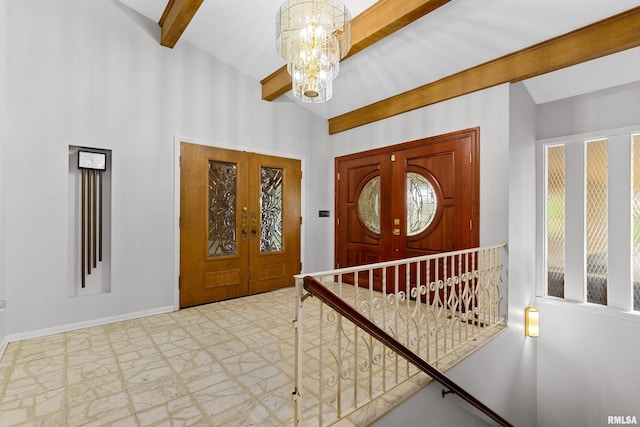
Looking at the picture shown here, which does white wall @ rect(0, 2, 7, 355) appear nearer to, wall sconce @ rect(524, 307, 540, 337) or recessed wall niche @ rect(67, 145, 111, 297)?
recessed wall niche @ rect(67, 145, 111, 297)

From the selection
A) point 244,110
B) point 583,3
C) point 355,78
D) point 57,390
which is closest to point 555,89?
point 583,3

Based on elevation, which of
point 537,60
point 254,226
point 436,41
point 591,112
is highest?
point 436,41

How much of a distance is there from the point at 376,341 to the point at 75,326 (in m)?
2.99

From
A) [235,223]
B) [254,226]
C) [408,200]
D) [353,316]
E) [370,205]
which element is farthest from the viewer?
[370,205]

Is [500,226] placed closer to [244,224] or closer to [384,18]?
[384,18]

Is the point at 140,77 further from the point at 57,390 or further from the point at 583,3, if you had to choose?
the point at 583,3

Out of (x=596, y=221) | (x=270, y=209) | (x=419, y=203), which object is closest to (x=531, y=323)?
(x=596, y=221)

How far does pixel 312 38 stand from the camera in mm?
2174

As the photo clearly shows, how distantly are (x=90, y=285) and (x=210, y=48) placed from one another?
313cm

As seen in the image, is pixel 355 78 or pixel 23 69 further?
pixel 355 78

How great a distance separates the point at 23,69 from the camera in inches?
110

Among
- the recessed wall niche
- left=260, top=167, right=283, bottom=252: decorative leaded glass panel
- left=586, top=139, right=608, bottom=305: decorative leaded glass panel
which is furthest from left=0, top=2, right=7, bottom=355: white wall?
left=586, top=139, right=608, bottom=305: decorative leaded glass panel

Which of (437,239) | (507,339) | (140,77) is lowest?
(507,339)

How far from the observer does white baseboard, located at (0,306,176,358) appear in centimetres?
275
